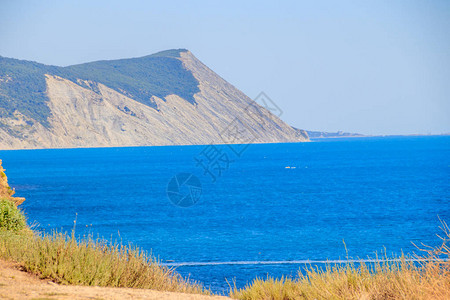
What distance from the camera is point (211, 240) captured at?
3603cm

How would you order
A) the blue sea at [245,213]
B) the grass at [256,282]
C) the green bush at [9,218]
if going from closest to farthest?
the grass at [256,282]
the green bush at [9,218]
the blue sea at [245,213]

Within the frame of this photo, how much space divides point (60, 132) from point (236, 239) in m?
124

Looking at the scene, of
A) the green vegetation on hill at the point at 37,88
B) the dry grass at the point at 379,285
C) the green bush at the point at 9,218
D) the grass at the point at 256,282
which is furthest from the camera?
the green vegetation on hill at the point at 37,88

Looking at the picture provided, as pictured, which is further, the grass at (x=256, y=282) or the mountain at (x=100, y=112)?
the mountain at (x=100, y=112)

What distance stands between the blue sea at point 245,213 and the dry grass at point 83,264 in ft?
14.0

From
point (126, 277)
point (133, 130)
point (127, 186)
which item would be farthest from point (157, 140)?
point (126, 277)

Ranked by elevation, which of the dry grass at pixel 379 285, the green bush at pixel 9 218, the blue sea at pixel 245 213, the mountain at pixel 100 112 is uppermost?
the mountain at pixel 100 112

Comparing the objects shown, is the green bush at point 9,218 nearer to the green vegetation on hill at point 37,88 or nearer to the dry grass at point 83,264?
the dry grass at point 83,264

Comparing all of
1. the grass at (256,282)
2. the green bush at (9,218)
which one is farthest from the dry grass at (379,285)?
the green bush at (9,218)

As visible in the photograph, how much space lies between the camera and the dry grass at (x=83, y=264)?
921 cm

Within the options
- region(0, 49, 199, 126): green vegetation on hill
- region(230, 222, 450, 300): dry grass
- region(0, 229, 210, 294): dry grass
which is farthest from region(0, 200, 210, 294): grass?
region(0, 49, 199, 126): green vegetation on hill

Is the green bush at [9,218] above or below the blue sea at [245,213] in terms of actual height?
above

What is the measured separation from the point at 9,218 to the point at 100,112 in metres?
145

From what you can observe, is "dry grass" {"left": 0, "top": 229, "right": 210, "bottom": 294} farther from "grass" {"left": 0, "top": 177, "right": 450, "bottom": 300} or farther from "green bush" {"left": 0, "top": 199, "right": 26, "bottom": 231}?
"green bush" {"left": 0, "top": 199, "right": 26, "bottom": 231}
